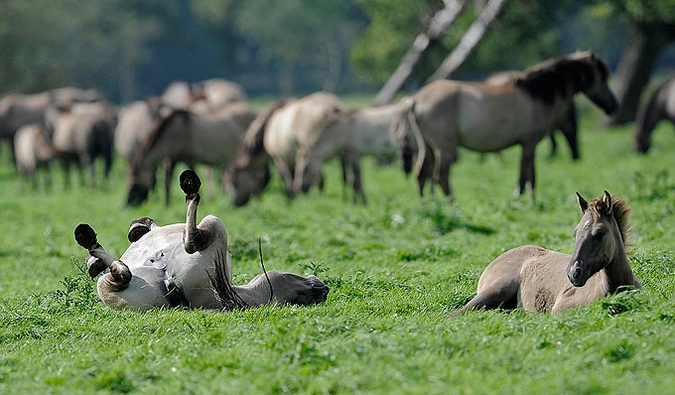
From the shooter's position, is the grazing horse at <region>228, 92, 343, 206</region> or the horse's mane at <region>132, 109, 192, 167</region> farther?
the horse's mane at <region>132, 109, 192, 167</region>

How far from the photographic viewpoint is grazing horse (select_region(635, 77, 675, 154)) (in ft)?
76.6

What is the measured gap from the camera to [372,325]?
6.80 metres

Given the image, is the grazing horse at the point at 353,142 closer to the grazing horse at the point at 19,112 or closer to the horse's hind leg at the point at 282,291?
the horse's hind leg at the point at 282,291

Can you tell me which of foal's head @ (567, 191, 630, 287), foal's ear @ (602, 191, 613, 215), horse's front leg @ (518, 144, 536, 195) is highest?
foal's ear @ (602, 191, 613, 215)

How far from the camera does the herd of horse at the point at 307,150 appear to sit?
7.10m

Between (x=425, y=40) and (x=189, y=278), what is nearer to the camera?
(x=189, y=278)

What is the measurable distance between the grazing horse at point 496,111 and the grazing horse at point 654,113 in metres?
7.93

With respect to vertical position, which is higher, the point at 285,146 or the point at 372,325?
the point at 372,325

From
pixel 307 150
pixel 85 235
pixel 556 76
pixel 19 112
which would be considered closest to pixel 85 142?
pixel 19 112

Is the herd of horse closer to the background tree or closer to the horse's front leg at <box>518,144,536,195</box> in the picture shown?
the horse's front leg at <box>518,144,536,195</box>

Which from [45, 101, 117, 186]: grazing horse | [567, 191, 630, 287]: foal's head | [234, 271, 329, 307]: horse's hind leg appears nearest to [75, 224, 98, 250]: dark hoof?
[234, 271, 329, 307]: horse's hind leg

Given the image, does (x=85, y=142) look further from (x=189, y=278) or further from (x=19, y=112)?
(x=189, y=278)

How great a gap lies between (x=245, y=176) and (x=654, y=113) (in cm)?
1032

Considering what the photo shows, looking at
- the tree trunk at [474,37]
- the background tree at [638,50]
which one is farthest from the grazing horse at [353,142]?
the background tree at [638,50]
